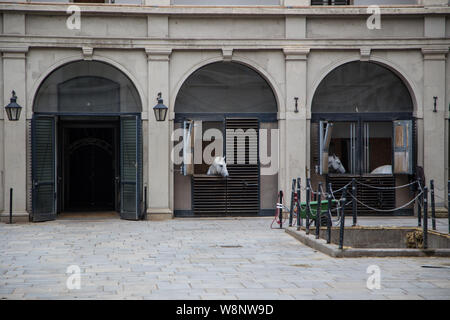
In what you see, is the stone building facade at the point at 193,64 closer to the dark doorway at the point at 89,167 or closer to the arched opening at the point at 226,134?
the arched opening at the point at 226,134

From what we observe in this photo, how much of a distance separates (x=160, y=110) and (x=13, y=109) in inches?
151

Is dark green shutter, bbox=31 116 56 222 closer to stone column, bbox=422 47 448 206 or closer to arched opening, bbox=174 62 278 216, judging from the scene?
arched opening, bbox=174 62 278 216

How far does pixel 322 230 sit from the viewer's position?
592 inches

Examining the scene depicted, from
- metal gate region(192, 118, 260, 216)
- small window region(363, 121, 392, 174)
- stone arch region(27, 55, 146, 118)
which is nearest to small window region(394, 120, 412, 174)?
small window region(363, 121, 392, 174)

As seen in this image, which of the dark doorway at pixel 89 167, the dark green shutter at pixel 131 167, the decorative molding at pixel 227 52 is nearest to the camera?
the dark green shutter at pixel 131 167

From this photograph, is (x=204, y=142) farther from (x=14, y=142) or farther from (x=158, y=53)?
(x=14, y=142)

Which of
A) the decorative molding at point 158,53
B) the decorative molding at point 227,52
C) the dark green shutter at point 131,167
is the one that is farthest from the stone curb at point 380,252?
the decorative molding at point 158,53

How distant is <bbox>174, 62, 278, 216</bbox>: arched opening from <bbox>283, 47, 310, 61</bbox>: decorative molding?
0.99 m

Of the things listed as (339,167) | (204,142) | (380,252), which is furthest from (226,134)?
(380,252)

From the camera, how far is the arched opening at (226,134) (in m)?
19.2

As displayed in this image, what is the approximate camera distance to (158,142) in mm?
18781

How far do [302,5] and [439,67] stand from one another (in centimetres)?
422

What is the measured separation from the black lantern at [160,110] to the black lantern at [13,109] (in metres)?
3.57
